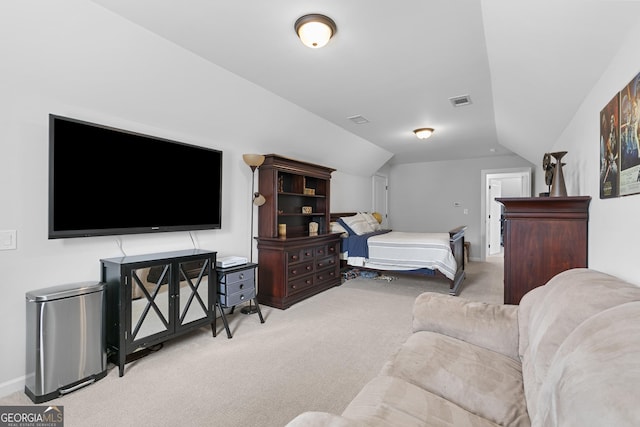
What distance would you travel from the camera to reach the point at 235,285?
303 cm

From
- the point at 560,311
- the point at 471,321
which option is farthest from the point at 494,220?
the point at 560,311

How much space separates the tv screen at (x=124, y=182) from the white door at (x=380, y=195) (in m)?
4.91

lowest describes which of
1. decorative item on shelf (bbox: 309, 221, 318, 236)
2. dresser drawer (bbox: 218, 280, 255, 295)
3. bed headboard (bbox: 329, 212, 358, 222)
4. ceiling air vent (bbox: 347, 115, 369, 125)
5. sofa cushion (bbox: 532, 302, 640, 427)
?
dresser drawer (bbox: 218, 280, 255, 295)

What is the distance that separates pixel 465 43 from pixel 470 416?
259 centimetres

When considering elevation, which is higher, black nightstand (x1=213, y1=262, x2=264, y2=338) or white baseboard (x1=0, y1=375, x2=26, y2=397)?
black nightstand (x1=213, y1=262, x2=264, y2=338)

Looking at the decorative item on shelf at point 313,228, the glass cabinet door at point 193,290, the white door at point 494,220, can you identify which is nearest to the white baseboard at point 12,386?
the glass cabinet door at point 193,290

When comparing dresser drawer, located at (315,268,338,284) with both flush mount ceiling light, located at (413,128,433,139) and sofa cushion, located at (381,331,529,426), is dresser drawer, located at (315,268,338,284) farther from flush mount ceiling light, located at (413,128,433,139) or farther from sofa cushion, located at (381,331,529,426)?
sofa cushion, located at (381,331,529,426)

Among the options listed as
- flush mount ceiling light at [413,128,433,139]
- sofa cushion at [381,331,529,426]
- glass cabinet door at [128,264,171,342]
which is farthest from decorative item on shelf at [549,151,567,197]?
glass cabinet door at [128,264,171,342]

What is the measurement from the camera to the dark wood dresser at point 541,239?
2182 millimetres

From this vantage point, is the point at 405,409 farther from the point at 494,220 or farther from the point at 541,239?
the point at 494,220

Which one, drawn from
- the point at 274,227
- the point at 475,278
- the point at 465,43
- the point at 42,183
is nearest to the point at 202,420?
the point at 42,183

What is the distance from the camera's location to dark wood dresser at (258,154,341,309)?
3.74 m

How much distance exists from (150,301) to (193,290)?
14.6 inches

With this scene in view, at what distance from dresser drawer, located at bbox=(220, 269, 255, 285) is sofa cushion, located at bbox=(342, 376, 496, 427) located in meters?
2.06
